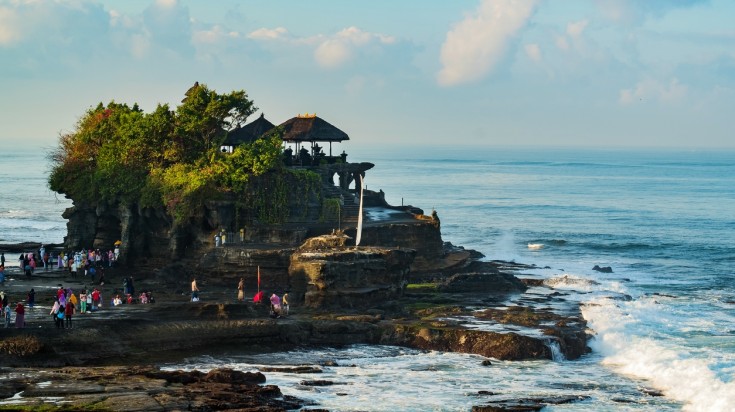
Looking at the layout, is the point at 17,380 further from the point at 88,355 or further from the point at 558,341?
the point at 558,341

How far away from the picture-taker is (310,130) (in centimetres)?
6025

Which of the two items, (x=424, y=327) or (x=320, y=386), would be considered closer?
(x=320, y=386)

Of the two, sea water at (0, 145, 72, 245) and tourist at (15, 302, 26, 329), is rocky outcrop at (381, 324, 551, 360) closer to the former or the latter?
tourist at (15, 302, 26, 329)

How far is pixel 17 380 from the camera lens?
1220 inches

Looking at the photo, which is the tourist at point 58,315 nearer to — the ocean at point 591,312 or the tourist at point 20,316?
the tourist at point 20,316

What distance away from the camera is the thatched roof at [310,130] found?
6019 cm

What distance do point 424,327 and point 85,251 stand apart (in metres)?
23.6

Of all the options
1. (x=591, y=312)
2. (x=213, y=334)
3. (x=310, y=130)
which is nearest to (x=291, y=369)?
(x=213, y=334)

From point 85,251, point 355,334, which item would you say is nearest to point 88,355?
point 355,334

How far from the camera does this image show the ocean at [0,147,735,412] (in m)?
34.0

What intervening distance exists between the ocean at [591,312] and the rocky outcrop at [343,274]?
5.20m

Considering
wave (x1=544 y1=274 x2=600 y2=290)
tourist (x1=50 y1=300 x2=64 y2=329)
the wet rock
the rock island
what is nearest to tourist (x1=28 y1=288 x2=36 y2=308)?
the rock island

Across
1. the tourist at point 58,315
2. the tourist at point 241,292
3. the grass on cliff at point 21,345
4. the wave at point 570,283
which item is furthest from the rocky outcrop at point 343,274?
the grass on cliff at point 21,345

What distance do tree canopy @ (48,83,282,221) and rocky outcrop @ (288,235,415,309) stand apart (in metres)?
7.50
